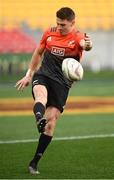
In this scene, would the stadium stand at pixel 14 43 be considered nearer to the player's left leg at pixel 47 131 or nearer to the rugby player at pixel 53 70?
the rugby player at pixel 53 70

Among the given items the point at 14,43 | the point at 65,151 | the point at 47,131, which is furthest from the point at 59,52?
the point at 14,43

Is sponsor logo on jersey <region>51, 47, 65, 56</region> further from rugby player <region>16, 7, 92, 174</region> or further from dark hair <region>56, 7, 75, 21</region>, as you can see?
dark hair <region>56, 7, 75, 21</region>

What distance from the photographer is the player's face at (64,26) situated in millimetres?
8500

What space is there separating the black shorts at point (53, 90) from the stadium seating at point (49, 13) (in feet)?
74.0

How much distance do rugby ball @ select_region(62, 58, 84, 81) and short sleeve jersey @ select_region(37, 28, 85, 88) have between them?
201mm

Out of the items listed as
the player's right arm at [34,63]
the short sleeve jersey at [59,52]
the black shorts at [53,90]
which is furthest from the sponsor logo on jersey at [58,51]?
the black shorts at [53,90]

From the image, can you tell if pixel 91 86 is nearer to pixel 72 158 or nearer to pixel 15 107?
pixel 15 107

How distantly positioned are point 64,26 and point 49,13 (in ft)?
78.6

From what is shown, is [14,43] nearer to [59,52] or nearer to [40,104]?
[59,52]

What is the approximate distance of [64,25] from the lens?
336 inches

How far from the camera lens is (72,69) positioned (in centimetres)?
830

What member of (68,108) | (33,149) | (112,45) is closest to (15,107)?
(68,108)

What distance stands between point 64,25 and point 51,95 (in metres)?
0.84

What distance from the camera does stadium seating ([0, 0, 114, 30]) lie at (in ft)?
104
